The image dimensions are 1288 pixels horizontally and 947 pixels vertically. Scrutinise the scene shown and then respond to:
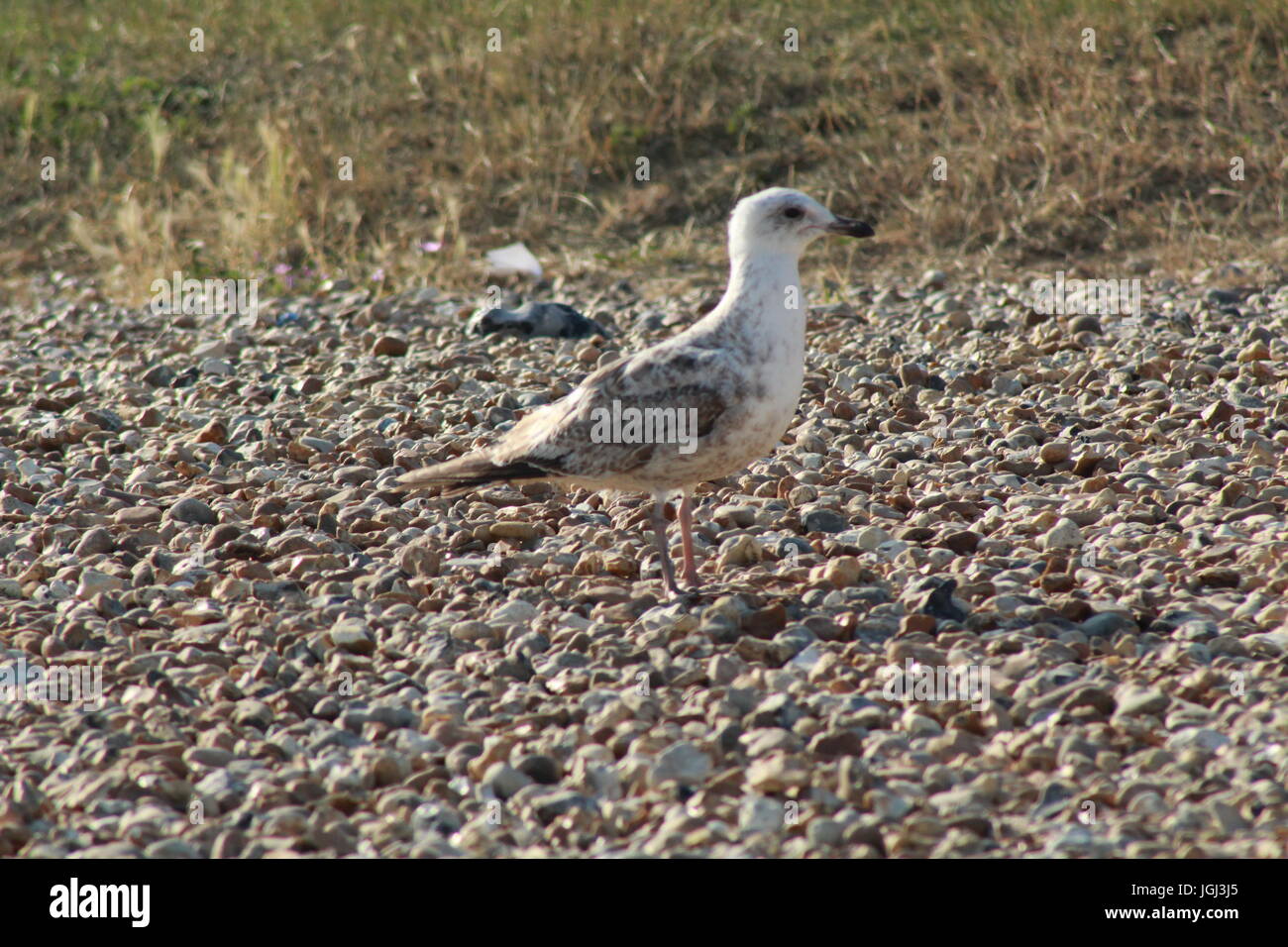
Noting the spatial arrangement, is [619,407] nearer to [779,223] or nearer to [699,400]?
[699,400]

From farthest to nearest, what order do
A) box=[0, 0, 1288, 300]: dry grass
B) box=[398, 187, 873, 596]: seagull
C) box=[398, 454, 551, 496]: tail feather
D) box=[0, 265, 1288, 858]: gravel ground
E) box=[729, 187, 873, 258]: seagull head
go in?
1. box=[0, 0, 1288, 300]: dry grass
2. box=[398, 454, 551, 496]: tail feather
3. box=[729, 187, 873, 258]: seagull head
4. box=[398, 187, 873, 596]: seagull
5. box=[0, 265, 1288, 858]: gravel ground

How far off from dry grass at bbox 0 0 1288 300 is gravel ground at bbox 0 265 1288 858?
2858 mm

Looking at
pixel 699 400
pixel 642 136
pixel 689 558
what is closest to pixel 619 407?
pixel 699 400

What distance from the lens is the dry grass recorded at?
435 inches

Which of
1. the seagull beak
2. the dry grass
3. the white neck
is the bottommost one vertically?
the white neck

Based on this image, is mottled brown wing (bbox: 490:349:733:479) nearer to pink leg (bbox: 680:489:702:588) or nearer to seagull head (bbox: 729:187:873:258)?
pink leg (bbox: 680:489:702:588)

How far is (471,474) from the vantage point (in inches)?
217

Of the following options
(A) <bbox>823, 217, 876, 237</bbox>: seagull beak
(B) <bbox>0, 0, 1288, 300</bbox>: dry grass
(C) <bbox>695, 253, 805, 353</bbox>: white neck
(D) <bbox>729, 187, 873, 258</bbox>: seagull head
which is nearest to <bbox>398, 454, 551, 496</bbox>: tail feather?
(C) <bbox>695, 253, 805, 353</bbox>: white neck

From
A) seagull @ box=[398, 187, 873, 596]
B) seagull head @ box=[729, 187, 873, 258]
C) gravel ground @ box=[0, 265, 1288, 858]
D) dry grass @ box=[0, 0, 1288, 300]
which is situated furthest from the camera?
dry grass @ box=[0, 0, 1288, 300]

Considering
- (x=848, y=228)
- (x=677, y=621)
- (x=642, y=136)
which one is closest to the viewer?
(x=677, y=621)

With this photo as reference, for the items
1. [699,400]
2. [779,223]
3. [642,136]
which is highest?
[642,136]

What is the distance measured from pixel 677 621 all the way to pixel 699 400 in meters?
0.80

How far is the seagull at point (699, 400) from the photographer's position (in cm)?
510

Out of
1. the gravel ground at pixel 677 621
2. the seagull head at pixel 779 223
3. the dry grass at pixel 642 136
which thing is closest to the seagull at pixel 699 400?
the seagull head at pixel 779 223
